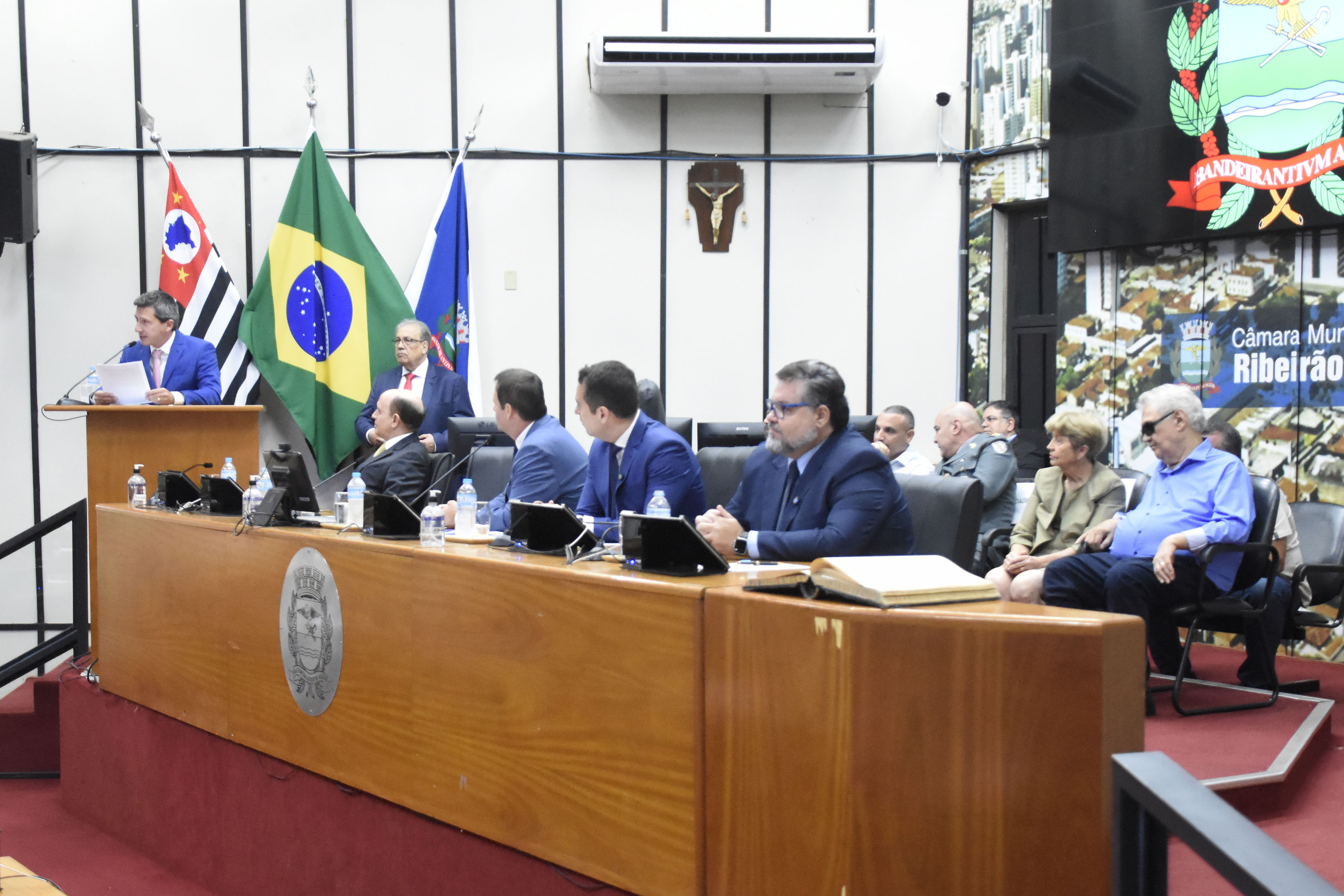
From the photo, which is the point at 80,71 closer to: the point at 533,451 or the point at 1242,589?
the point at 533,451

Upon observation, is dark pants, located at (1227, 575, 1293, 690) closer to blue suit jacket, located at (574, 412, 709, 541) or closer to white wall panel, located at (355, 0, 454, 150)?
blue suit jacket, located at (574, 412, 709, 541)

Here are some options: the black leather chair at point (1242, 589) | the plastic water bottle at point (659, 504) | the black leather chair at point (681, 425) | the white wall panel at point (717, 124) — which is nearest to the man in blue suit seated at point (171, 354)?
the black leather chair at point (681, 425)

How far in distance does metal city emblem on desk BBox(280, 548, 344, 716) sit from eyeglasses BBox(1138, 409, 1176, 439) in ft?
7.92

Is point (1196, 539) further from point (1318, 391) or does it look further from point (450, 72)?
point (450, 72)

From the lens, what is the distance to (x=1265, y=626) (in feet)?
11.0

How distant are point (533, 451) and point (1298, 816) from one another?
2.22m

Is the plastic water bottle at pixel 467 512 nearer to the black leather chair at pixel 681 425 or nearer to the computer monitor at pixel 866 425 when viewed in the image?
the black leather chair at pixel 681 425

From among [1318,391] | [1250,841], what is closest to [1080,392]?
[1318,391]

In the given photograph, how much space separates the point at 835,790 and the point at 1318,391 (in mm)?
3869

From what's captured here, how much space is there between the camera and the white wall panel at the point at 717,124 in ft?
19.1

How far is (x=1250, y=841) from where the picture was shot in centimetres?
70

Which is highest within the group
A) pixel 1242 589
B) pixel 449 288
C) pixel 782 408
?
pixel 449 288

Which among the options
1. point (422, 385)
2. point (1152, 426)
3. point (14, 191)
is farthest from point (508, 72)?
point (1152, 426)

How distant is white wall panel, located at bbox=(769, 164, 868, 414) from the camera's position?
19.2 ft
